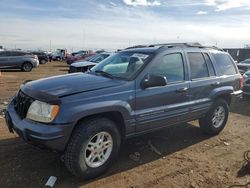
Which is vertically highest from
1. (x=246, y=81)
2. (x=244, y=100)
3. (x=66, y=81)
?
(x=66, y=81)

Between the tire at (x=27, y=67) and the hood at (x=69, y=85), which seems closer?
the hood at (x=69, y=85)

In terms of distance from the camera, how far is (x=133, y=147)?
18.7 ft

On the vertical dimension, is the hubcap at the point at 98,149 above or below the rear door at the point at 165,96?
below

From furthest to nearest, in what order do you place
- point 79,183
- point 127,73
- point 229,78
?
point 229,78 < point 127,73 < point 79,183

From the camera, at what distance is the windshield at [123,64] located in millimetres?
5043

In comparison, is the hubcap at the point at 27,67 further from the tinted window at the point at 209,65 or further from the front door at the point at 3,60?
the tinted window at the point at 209,65

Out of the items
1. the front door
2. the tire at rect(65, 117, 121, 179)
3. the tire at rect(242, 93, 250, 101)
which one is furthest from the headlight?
the front door

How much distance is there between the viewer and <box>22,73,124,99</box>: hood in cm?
429

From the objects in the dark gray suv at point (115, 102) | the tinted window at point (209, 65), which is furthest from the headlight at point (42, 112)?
the tinted window at point (209, 65)

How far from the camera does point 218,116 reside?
262 inches

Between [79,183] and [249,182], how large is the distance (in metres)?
2.38

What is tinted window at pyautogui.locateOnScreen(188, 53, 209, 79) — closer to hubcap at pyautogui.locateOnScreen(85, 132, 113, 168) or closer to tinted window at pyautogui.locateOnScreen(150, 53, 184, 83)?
tinted window at pyautogui.locateOnScreen(150, 53, 184, 83)

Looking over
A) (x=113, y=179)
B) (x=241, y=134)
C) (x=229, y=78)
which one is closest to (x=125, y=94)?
(x=113, y=179)

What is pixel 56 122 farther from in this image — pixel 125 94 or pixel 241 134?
pixel 241 134
